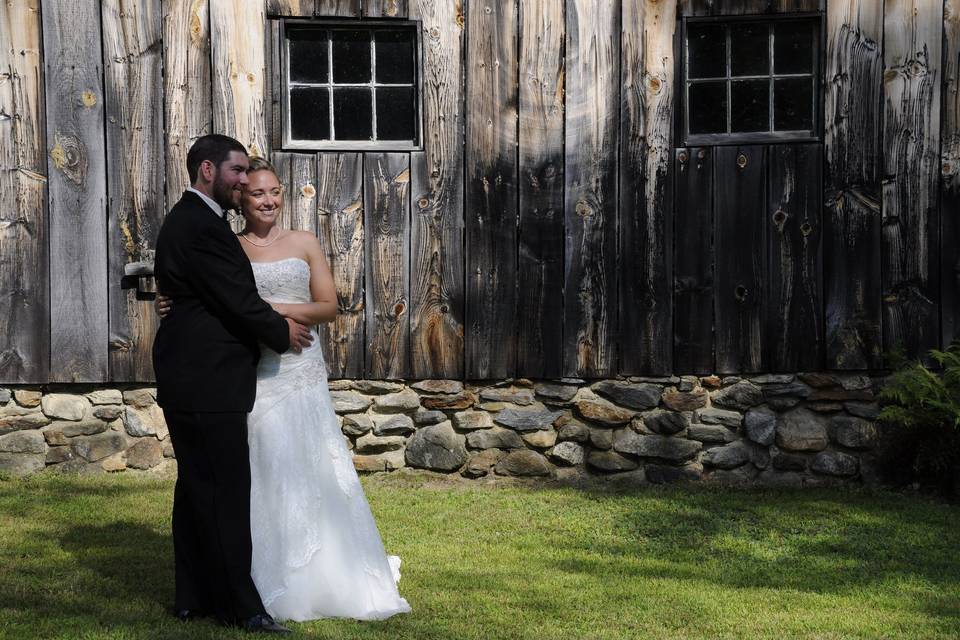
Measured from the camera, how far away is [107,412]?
7.94 meters

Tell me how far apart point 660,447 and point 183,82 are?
13.3 feet

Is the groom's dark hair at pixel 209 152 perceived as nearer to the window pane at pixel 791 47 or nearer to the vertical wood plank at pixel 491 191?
the vertical wood plank at pixel 491 191

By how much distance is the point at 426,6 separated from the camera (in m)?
7.81

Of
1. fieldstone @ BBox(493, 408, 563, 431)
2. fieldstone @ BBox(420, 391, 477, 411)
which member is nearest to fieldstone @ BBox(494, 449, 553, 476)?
fieldstone @ BBox(493, 408, 563, 431)

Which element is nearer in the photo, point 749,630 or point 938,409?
point 749,630

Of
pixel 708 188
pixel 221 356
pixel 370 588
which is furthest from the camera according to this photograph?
pixel 708 188

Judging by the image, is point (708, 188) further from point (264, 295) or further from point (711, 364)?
point (264, 295)

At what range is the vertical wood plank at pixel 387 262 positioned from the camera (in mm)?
7875

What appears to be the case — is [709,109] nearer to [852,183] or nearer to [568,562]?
[852,183]

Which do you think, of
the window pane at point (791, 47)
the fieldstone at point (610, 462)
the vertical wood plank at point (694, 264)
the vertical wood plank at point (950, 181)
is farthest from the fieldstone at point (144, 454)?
the vertical wood plank at point (950, 181)

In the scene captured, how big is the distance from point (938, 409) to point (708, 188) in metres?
2.04

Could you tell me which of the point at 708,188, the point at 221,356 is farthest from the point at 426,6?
the point at 221,356

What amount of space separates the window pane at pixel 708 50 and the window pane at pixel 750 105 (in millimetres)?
160

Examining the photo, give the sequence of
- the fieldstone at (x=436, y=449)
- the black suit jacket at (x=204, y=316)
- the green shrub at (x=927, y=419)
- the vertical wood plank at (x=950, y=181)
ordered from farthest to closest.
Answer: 1. the fieldstone at (x=436, y=449)
2. the vertical wood plank at (x=950, y=181)
3. the green shrub at (x=927, y=419)
4. the black suit jacket at (x=204, y=316)
